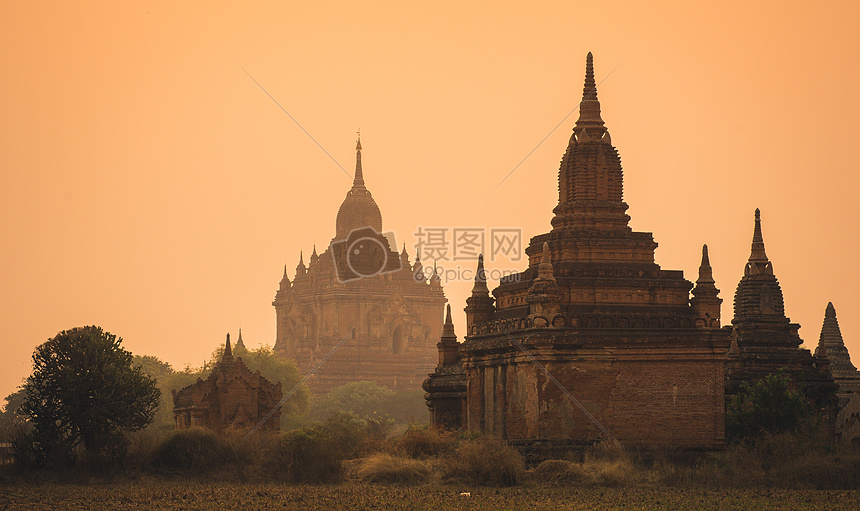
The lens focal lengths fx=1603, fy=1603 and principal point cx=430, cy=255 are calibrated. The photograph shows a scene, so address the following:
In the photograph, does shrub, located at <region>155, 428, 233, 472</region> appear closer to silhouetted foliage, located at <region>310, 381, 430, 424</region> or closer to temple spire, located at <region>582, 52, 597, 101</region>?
temple spire, located at <region>582, 52, 597, 101</region>

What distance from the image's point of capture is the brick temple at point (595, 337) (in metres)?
35.8

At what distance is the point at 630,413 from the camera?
118 ft

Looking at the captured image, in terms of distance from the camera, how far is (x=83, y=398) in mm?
38031

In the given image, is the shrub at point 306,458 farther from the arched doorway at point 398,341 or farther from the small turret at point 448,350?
the arched doorway at point 398,341

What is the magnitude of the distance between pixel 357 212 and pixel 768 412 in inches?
2296

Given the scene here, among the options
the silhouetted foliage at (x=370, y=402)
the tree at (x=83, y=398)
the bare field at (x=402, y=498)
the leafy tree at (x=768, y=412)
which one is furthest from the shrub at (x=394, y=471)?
the silhouetted foliage at (x=370, y=402)

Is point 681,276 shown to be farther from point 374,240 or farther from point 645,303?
point 374,240

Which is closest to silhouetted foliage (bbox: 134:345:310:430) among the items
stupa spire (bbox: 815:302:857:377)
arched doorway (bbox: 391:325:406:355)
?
arched doorway (bbox: 391:325:406:355)

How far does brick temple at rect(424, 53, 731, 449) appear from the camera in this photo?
35.8 metres

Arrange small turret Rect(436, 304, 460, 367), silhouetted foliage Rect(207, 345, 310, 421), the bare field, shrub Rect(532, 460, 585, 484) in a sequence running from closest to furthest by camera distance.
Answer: the bare field, shrub Rect(532, 460, 585, 484), small turret Rect(436, 304, 460, 367), silhouetted foliage Rect(207, 345, 310, 421)

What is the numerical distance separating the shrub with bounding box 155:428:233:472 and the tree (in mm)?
1055

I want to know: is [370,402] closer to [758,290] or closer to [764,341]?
[758,290]

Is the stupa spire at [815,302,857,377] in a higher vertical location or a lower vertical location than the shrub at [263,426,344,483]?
higher

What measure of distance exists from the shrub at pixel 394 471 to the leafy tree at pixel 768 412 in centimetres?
812
